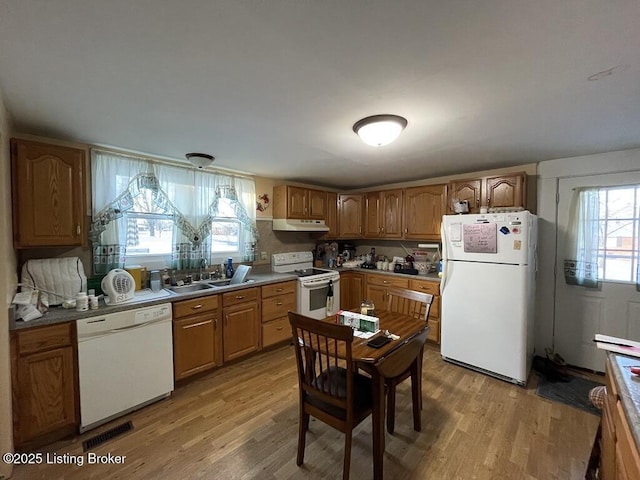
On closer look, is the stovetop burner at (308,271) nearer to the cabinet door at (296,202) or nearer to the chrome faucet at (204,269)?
the cabinet door at (296,202)

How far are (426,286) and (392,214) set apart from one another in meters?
1.23

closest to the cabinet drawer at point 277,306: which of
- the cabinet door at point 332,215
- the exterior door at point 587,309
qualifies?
the cabinet door at point 332,215

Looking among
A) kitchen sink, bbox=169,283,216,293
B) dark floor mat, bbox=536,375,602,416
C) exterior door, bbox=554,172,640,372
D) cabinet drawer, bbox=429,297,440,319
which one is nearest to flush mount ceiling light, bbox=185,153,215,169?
kitchen sink, bbox=169,283,216,293

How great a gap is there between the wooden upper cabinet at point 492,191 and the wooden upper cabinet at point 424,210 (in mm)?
195

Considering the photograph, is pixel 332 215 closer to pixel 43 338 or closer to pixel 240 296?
pixel 240 296

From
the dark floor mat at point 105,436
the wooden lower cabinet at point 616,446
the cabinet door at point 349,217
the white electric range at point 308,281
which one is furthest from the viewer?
the cabinet door at point 349,217

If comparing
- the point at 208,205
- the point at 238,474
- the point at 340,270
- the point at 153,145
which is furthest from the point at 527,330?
the point at 153,145

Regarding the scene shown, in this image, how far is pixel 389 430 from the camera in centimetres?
204

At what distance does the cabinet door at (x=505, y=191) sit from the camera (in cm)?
296

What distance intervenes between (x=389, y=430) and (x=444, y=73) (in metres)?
2.39

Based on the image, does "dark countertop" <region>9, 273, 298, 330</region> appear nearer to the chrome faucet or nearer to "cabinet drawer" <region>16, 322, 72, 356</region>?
"cabinet drawer" <region>16, 322, 72, 356</region>

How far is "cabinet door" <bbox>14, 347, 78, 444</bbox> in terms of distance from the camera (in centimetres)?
181

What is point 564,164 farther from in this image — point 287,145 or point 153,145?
point 153,145

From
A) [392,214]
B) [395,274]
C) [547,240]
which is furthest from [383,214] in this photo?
[547,240]
